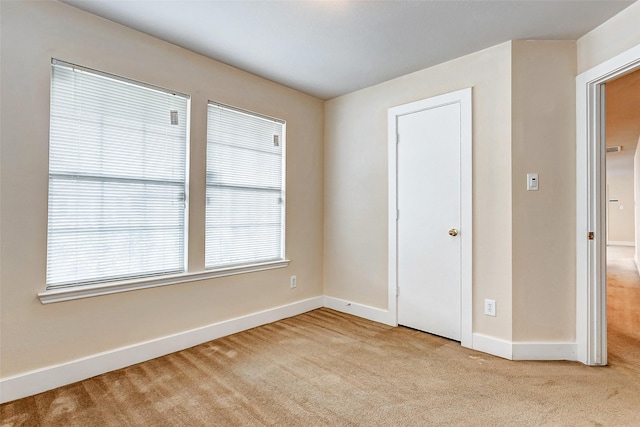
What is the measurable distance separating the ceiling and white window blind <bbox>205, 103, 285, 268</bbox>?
0.59 m

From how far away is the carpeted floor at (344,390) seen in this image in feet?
5.73

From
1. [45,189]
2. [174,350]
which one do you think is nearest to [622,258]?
[174,350]

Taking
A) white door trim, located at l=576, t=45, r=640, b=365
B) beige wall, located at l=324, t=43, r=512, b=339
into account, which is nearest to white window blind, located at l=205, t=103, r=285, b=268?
beige wall, located at l=324, t=43, r=512, b=339

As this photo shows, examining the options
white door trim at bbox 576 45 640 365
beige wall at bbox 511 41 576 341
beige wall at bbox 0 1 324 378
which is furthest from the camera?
beige wall at bbox 511 41 576 341

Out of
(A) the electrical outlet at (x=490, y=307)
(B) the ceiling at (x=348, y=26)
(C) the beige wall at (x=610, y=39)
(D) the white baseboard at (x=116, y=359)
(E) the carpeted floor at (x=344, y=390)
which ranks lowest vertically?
(E) the carpeted floor at (x=344, y=390)

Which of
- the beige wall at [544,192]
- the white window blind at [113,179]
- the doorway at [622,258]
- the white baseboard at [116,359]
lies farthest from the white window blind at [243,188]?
the doorway at [622,258]

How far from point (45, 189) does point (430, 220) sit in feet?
9.49

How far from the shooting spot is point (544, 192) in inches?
96.2

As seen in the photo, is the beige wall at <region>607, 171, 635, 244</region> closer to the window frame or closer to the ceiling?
the ceiling

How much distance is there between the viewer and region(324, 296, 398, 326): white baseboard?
325 centimetres

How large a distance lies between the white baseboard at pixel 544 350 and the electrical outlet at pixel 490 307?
26 cm

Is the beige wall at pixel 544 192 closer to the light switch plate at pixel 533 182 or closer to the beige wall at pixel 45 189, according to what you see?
the light switch plate at pixel 533 182

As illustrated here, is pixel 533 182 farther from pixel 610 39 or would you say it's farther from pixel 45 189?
pixel 45 189

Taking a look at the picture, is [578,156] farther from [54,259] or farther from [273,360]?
[54,259]
